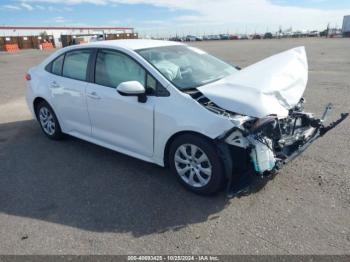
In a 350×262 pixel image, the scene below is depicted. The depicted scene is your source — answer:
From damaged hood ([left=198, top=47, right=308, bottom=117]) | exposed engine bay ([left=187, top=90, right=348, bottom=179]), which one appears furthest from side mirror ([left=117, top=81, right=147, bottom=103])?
damaged hood ([left=198, top=47, right=308, bottom=117])

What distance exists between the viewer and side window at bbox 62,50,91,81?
15.7ft

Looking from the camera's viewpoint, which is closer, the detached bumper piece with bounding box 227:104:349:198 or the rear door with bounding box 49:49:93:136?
the detached bumper piece with bounding box 227:104:349:198

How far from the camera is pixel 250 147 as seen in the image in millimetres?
3279

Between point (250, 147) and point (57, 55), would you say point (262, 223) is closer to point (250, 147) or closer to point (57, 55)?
point (250, 147)

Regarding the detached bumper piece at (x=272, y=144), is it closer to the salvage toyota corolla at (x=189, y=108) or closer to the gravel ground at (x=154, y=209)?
the salvage toyota corolla at (x=189, y=108)

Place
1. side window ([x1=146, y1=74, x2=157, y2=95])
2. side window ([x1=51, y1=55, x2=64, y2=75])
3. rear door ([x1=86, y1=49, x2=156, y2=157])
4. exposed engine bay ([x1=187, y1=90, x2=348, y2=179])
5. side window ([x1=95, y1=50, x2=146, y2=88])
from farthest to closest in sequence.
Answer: side window ([x1=51, y1=55, x2=64, y2=75]) → side window ([x1=95, y1=50, x2=146, y2=88]) → rear door ([x1=86, y1=49, x2=156, y2=157]) → side window ([x1=146, y1=74, x2=157, y2=95]) → exposed engine bay ([x1=187, y1=90, x2=348, y2=179])

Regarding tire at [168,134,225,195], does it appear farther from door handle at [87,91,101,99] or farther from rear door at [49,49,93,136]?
rear door at [49,49,93,136]

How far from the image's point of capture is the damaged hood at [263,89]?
3.37 m

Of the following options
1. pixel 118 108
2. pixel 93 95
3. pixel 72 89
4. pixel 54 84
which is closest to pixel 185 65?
pixel 118 108

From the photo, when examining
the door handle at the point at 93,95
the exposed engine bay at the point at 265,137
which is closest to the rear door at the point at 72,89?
the door handle at the point at 93,95

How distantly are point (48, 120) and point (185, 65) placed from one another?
2.83 m

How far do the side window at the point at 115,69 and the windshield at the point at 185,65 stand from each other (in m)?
0.20

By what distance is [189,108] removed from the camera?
11.6ft

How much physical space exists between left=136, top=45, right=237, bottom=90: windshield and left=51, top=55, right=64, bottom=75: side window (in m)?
1.76
